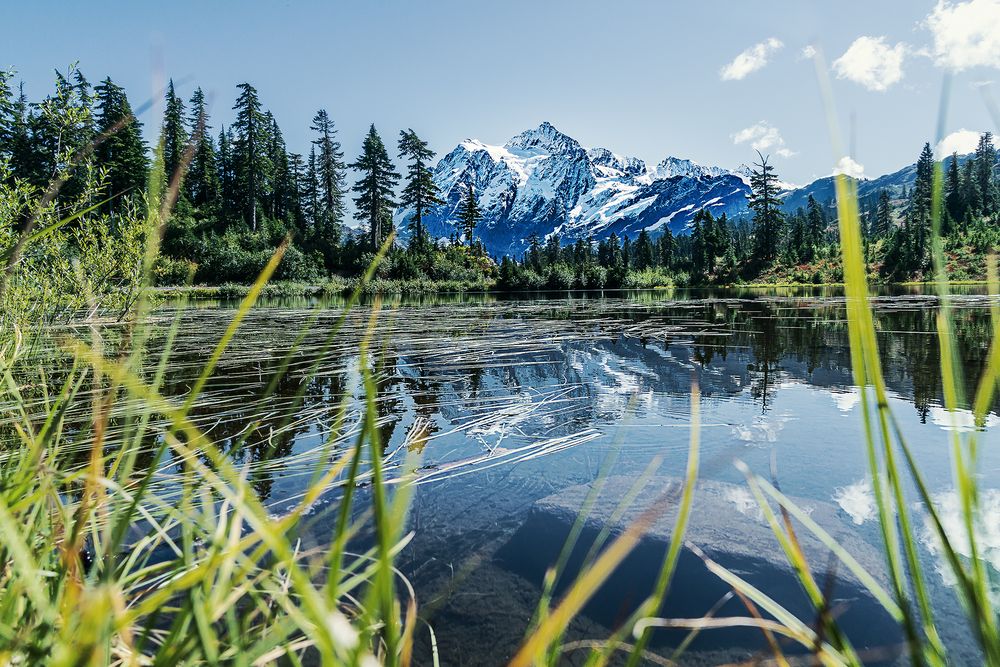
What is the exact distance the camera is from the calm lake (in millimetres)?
2104

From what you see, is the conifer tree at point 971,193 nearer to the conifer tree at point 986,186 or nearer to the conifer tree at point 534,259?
the conifer tree at point 986,186

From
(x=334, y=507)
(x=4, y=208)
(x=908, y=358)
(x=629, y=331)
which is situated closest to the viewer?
(x=334, y=507)

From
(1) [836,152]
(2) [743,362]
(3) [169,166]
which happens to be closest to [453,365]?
(2) [743,362]

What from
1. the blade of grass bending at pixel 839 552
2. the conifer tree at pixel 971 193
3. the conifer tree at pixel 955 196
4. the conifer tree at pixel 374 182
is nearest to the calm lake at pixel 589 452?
the blade of grass bending at pixel 839 552

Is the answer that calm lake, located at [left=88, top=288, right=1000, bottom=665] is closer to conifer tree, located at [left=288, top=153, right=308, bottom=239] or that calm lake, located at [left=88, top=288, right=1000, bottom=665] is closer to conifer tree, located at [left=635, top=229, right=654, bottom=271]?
conifer tree, located at [left=288, top=153, right=308, bottom=239]

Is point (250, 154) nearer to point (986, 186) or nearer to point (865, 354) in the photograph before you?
point (865, 354)

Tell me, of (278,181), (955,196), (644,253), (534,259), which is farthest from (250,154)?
(955,196)

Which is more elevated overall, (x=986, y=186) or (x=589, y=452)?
(x=986, y=186)

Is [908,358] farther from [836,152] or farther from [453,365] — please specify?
[836,152]

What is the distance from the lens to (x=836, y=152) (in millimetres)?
658

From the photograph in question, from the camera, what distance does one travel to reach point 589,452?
386 cm

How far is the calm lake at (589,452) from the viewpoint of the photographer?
6.90 ft

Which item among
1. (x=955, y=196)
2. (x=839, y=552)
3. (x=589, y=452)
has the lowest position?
(x=589, y=452)

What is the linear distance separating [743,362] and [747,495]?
15.6ft
